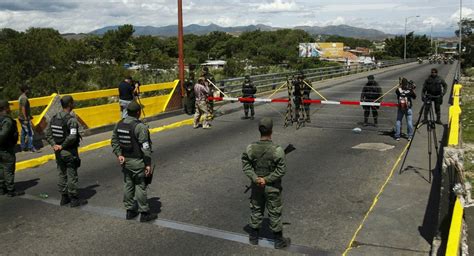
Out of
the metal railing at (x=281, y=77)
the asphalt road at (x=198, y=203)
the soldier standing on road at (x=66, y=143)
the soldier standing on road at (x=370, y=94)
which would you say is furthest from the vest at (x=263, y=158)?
the metal railing at (x=281, y=77)

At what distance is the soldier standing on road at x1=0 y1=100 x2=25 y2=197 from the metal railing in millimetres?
11885

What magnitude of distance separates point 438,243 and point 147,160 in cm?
397

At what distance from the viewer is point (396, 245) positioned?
558cm

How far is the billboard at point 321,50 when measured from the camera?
307 feet

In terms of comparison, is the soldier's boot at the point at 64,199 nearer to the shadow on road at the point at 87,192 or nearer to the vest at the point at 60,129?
the shadow on road at the point at 87,192

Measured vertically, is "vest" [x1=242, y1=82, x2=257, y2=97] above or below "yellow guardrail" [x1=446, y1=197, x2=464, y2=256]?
above

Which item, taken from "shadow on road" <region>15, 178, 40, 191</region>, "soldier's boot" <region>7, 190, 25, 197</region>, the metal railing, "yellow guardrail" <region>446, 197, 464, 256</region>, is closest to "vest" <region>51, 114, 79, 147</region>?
"soldier's boot" <region>7, 190, 25, 197</region>

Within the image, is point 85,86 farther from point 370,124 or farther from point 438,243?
point 438,243

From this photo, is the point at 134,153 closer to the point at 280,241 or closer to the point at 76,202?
the point at 76,202

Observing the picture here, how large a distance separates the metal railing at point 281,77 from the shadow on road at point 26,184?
444 inches

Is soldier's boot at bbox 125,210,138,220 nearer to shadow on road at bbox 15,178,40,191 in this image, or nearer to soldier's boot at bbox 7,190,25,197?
soldier's boot at bbox 7,190,25,197

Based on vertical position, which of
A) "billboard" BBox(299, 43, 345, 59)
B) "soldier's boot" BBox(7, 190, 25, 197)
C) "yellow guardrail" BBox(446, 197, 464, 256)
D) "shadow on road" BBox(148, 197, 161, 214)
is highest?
"billboard" BBox(299, 43, 345, 59)

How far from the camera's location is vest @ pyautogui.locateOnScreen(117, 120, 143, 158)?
626 cm

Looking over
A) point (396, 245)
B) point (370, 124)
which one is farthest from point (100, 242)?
point (370, 124)
